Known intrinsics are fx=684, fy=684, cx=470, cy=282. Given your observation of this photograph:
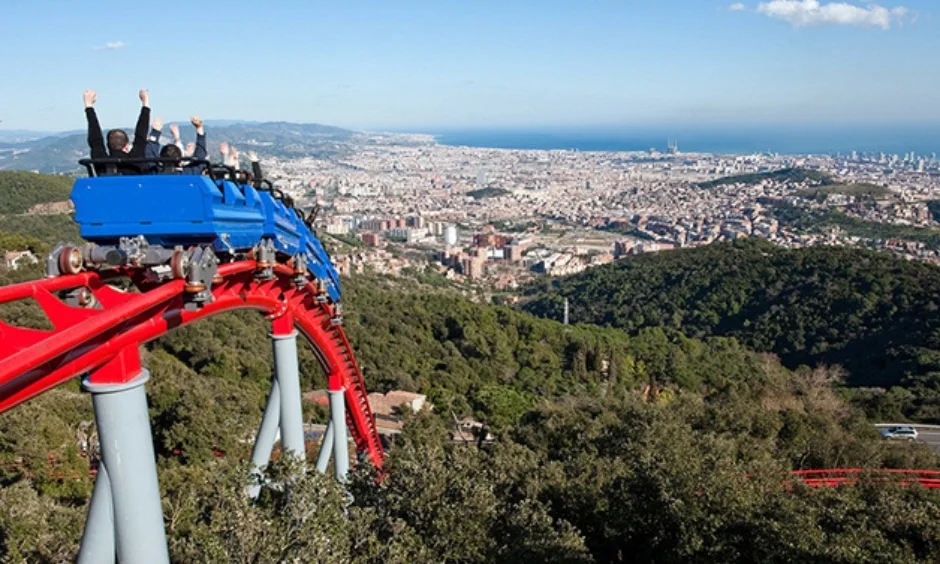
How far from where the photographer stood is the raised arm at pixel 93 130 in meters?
3.52

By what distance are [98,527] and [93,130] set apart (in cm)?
202

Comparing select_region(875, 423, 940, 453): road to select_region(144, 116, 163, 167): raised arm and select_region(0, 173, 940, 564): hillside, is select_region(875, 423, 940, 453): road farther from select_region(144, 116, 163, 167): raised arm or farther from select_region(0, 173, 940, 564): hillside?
select_region(144, 116, 163, 167): raised arm

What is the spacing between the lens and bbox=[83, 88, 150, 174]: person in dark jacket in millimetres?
3551

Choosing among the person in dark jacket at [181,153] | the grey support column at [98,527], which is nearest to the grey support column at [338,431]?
the person in dark jacket at [181,153]

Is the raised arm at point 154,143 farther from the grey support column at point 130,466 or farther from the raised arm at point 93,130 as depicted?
the grey support column at point 130,466

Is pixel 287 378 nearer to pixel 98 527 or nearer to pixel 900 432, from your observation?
pixel 98 527

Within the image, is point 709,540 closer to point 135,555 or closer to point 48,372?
→ point 135,555

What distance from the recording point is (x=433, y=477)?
261 inches

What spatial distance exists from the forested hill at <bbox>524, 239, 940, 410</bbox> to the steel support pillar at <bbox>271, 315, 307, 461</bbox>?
2849 cm

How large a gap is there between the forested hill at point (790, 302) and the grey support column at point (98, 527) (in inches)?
1222

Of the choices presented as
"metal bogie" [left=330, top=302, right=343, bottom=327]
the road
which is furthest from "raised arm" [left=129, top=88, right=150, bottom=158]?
the road

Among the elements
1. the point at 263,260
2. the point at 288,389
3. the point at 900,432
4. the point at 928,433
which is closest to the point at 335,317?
the point at 288,389

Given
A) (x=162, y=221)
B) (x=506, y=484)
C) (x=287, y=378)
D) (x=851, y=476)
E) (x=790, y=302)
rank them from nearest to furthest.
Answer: (x=162, y=221) < (x=287, y=378) < (x=506, y=484) < (x=851, y=476) < (x=790, y=302)

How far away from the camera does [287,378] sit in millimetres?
6617
